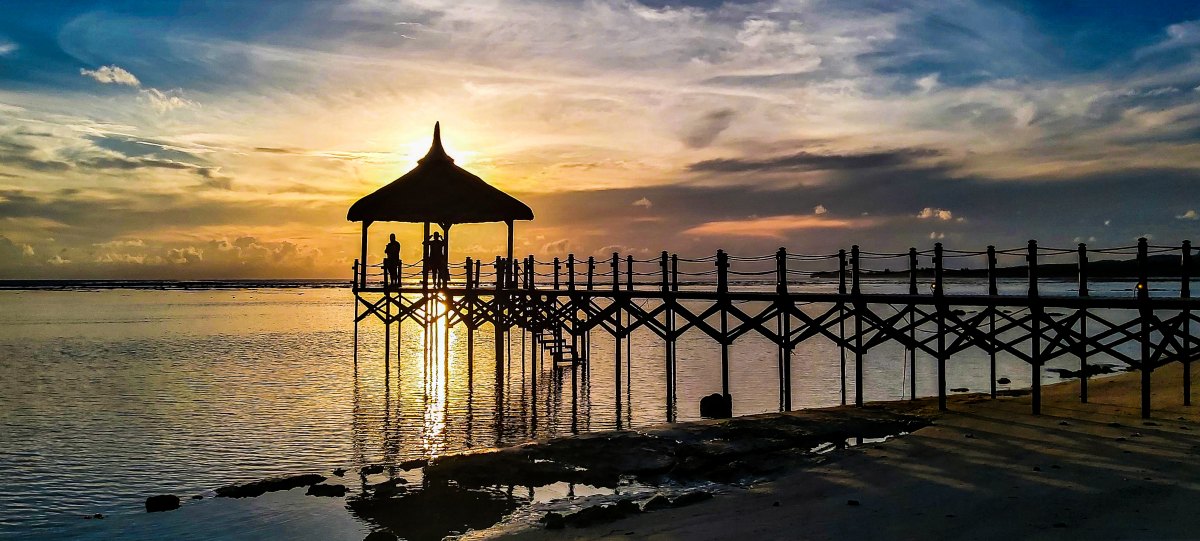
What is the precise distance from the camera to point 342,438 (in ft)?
51.3

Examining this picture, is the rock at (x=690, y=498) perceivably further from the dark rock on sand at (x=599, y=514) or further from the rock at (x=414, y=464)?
the rock at (x=414, y=464)

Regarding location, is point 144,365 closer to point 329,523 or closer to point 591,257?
point 591,257

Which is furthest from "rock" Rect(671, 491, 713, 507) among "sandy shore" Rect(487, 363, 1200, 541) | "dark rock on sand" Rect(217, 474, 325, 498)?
"dark rock on sand" Rect(217, 474, 325, 498)

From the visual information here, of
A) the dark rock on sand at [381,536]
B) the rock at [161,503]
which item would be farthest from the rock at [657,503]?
the rock at [161,503]

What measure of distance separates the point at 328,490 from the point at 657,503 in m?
4.53

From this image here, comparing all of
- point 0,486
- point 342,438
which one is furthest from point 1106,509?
point 0,486

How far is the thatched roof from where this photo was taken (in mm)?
27516

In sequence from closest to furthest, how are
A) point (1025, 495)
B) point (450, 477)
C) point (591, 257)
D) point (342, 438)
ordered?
point (1025, 495) → point (450, 477) → point (342, 438) → point (591, 257)

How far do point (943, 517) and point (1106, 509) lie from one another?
4.73 feet

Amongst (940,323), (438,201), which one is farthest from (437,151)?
(940,323)

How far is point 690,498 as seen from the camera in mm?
9633

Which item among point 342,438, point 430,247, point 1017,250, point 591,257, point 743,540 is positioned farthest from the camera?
point 430,247

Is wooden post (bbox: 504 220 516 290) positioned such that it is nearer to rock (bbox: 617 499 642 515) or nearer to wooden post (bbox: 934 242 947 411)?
wooden post (bbox: 934 242 947 411)

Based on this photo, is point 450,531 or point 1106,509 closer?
point 1106,509
